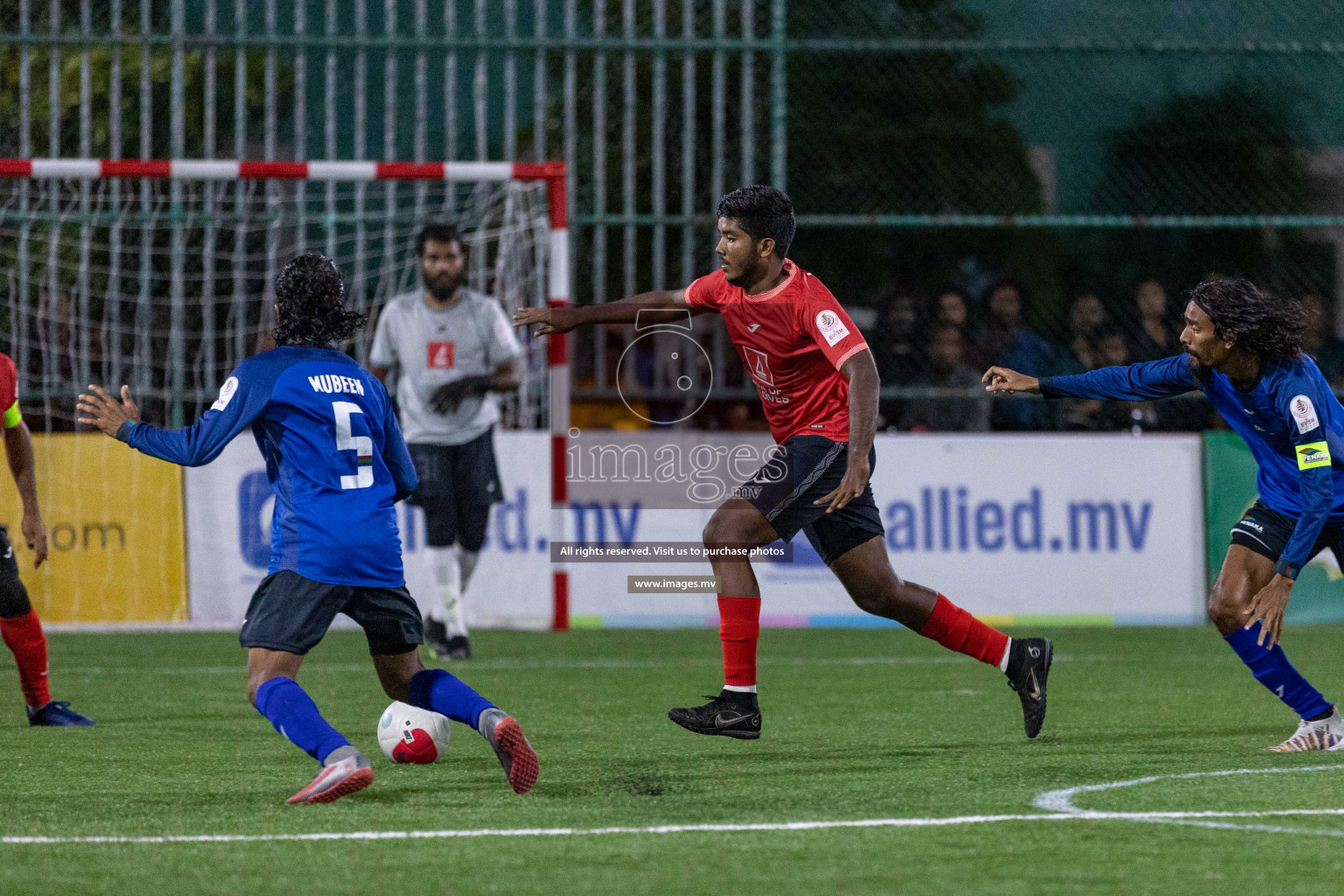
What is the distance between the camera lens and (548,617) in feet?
38.1

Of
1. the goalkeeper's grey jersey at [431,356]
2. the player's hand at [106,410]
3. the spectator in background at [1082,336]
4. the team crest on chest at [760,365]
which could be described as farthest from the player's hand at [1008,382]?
the spectator in background at [1082,336]

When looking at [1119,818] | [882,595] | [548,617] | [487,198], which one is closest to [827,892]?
[1119,818]

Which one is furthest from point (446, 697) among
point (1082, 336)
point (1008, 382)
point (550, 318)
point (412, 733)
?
point (1082, 336)

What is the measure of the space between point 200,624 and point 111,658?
1.63 meters

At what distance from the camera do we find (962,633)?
6.49 meters

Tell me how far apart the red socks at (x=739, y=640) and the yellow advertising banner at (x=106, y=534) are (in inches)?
231

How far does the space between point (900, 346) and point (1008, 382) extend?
6011mm

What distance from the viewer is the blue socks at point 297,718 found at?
5.00 m

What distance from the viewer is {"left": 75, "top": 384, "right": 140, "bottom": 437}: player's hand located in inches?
203

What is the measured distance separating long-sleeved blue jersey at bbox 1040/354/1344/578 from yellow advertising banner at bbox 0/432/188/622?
6592mm

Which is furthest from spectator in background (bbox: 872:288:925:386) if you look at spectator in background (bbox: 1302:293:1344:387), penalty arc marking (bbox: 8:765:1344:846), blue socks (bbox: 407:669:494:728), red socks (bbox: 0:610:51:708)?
penalty arc marking (bbox: 8:765:1344:846)

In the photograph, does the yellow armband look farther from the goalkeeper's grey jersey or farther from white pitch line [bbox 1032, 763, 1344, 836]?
the goalkeeper's grey jersey

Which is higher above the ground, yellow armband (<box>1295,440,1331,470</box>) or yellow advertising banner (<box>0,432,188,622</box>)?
yellow armband (<box>1295,440,1331,470</box>)

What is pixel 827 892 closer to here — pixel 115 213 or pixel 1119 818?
pixel 1119 818
